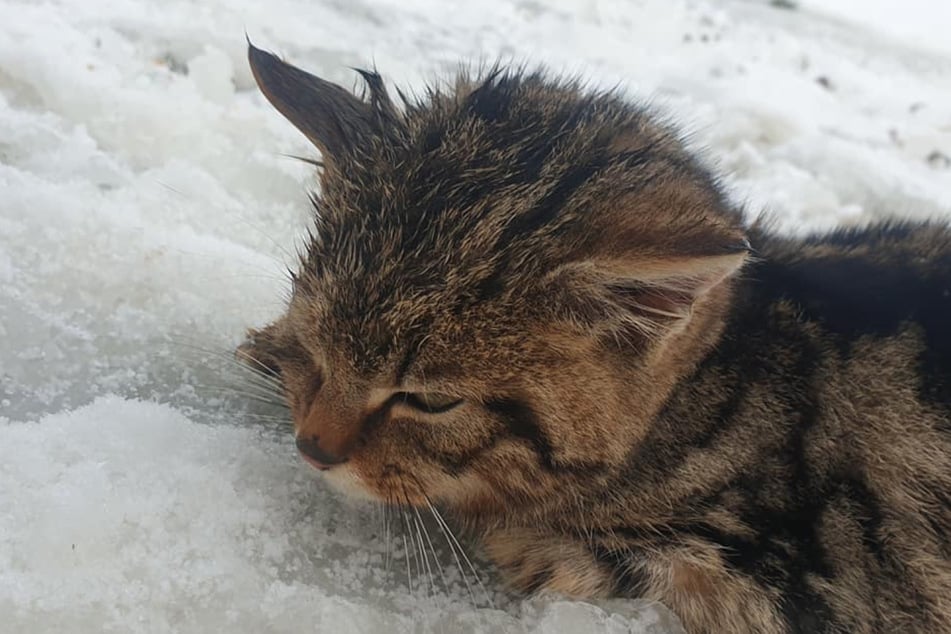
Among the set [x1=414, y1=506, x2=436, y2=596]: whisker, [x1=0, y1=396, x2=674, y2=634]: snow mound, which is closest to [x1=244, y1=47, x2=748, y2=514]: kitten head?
[x1=414, y1=506, x2=436, y2=596]: whisker

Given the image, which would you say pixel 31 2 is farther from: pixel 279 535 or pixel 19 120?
pixel 279 535

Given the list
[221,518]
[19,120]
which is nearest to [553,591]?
[221,518]

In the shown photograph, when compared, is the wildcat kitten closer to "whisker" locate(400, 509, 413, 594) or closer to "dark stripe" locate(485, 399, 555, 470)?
"dark stripe" locate(485, 399, 555, 470)

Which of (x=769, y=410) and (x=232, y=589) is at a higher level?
(x=769, y=410)

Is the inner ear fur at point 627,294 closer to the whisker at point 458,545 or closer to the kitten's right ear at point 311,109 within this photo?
the whisker at point 458,545

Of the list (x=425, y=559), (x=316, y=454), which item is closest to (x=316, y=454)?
(x=316, y=454)

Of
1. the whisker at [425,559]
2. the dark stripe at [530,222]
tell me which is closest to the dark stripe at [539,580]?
the whisker at [425,559]
